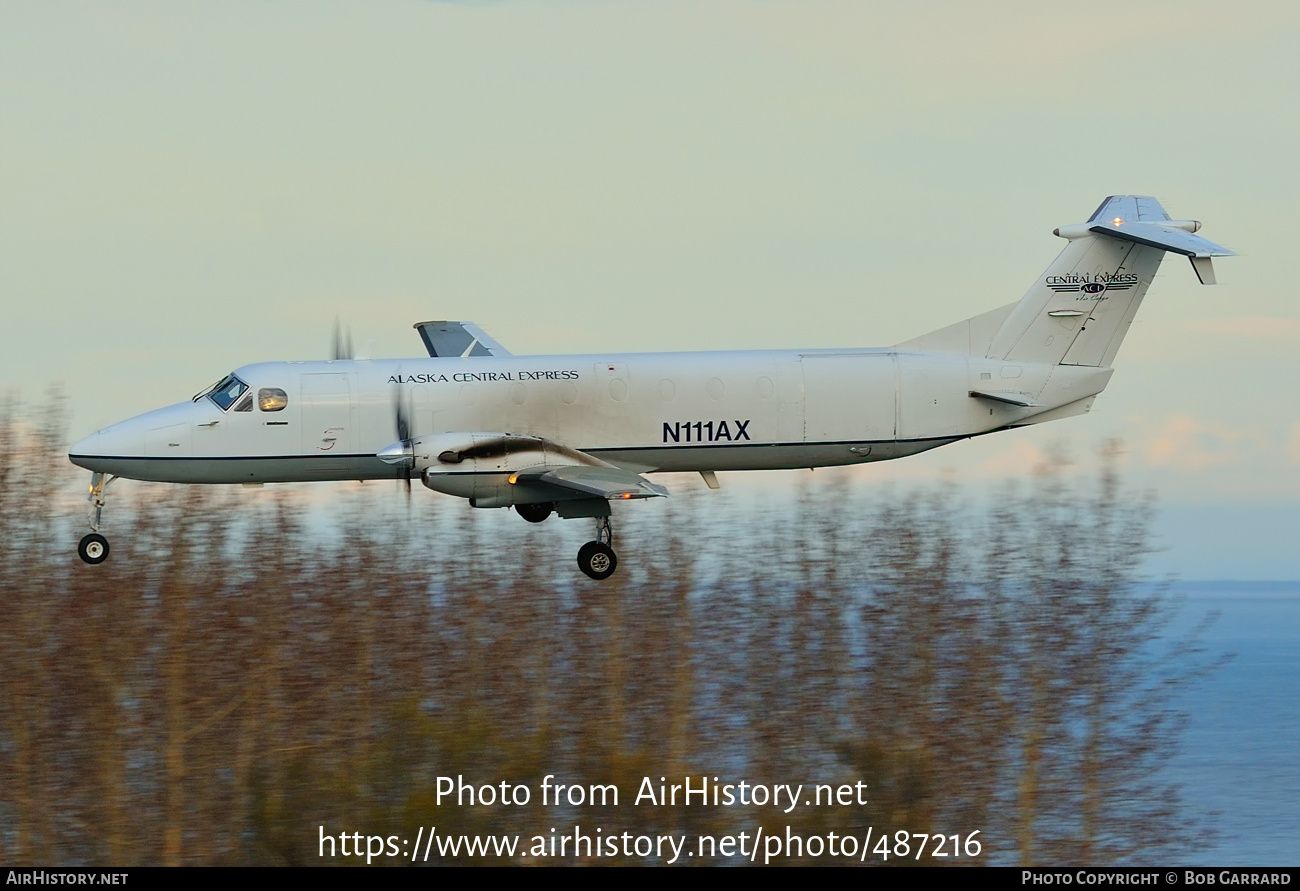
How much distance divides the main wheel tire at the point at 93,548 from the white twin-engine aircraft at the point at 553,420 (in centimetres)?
3

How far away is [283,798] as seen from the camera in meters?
43.0

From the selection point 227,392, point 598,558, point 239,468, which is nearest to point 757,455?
point 598,558

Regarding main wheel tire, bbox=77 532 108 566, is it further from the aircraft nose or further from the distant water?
the distant water

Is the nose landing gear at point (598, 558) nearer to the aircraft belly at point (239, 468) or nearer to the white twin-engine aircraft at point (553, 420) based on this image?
the white twin-engine aircraft at point (553, 420)

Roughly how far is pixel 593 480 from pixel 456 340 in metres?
8.07

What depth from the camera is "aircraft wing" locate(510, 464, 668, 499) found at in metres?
21.1

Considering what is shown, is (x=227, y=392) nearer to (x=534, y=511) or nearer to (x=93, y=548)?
(x=93, y=548)

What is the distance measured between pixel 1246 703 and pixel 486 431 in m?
106

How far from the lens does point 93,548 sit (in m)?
23.3

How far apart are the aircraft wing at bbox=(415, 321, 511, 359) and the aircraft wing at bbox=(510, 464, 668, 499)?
617cm

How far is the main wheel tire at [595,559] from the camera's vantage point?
22.7 m

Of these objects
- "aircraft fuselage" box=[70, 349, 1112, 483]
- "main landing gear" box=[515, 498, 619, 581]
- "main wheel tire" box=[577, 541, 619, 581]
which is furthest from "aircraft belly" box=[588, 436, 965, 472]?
"main wheel tire" box=[577, 541, 619, 581]
